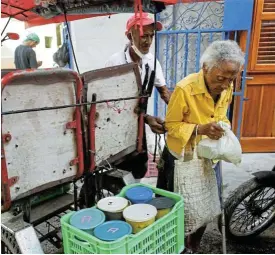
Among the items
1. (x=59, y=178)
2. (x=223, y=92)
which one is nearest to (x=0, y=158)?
(x=59, y=178)

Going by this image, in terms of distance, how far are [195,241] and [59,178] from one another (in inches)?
51.3

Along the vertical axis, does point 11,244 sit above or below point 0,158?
below

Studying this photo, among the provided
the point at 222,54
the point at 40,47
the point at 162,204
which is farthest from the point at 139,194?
the point at 40,47

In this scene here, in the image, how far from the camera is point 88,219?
4.85 feet

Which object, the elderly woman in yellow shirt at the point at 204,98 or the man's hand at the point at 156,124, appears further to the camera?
the man's hand at the point at 156,124

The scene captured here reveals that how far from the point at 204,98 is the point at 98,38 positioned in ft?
11.2

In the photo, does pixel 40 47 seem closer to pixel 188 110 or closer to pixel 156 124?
pixel 156 124

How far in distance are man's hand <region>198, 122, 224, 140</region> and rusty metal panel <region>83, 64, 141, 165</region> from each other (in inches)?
19.9

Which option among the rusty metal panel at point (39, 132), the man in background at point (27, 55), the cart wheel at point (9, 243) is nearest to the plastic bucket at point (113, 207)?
the rusty metal panel at point (39, 132)

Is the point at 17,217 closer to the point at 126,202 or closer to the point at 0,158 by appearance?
the point at 0,158

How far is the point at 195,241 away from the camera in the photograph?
7.86 feet

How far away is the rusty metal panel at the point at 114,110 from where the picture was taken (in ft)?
5.81

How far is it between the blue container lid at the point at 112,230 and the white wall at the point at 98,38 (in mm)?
3480

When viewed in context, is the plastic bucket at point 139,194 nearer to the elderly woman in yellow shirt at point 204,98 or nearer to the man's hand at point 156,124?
the elderly woman in yellow shirt at point 204,98
